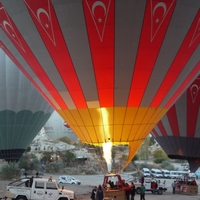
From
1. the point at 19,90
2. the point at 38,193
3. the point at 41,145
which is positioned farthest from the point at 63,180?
the point at 41,145

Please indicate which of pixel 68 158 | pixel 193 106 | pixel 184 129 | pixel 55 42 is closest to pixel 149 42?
pixel 55 42

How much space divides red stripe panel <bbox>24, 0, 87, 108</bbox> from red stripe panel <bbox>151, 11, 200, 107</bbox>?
6.65ft

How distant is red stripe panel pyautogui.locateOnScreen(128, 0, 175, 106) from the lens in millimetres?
9367

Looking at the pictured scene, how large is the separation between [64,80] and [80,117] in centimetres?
111

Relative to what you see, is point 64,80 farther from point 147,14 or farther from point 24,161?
point 24,161

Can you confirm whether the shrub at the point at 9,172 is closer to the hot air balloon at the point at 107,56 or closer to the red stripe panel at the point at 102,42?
the hot air balloon at the point at 107,56

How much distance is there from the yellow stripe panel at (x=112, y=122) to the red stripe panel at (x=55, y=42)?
1.24 ft

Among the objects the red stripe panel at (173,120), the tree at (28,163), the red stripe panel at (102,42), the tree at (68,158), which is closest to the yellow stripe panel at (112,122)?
the red stripe panel at (102,42)

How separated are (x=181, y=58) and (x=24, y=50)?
13.1 ft

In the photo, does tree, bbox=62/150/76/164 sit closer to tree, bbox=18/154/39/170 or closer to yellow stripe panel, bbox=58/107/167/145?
tree, bbox=18/154/39/170

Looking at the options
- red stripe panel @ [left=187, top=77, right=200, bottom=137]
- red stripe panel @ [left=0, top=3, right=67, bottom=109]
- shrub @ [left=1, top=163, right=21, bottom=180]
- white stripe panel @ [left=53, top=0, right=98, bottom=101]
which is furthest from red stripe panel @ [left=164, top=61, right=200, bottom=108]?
shrub @ [left=1, top=163, right=21, bottom=180]

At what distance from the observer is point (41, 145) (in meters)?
45.1

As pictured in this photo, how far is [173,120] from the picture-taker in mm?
18484

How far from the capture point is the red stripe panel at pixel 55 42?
944 centimetres
